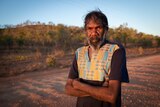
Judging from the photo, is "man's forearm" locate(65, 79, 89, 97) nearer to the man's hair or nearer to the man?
the man

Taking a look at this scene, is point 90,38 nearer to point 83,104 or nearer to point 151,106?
point 83,104

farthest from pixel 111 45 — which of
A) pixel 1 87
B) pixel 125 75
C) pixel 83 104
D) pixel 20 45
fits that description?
pixel 20 45

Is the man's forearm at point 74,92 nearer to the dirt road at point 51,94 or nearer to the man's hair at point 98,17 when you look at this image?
the man's hair at point 98,17

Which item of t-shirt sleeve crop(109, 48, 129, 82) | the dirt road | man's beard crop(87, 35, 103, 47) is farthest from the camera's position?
the dirt road

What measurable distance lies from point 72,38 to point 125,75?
3392cm

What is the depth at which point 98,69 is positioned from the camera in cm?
174

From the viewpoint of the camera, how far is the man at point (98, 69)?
5.64ft

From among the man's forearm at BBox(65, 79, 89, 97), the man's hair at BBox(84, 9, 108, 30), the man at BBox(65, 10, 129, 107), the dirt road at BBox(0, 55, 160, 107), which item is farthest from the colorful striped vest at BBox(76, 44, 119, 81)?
the dirt road at BBox(0, 55, 160, 107)

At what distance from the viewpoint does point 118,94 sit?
1.77 meters

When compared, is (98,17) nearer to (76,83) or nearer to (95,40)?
(95,40)

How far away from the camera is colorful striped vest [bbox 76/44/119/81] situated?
5.71 ft

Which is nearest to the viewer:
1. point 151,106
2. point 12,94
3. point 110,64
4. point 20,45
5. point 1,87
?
point 110,64

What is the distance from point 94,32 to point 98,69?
35 cm

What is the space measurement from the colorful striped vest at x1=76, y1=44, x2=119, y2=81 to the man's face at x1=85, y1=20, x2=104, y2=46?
0.31 ft
